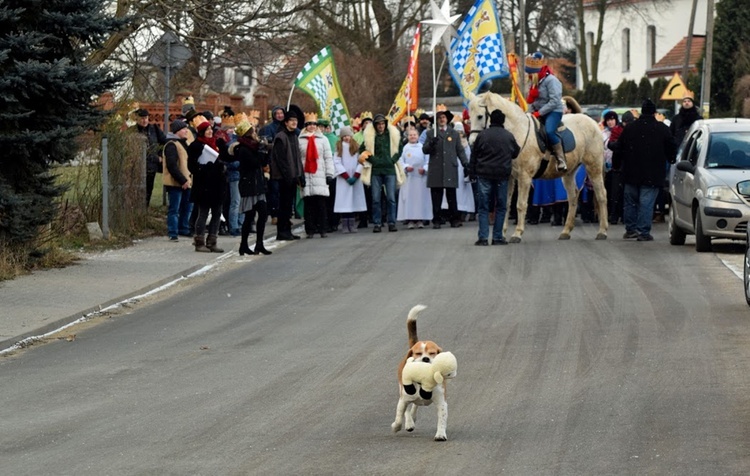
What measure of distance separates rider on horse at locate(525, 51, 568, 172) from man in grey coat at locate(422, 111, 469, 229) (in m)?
3.38

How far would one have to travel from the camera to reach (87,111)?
733 inches

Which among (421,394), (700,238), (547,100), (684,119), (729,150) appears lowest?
(421,394)

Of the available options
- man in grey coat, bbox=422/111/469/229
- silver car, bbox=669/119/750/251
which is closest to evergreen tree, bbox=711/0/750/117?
man in grey coat, bbox=422/111/469/229

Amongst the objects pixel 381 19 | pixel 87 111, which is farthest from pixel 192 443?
pixel 381 19

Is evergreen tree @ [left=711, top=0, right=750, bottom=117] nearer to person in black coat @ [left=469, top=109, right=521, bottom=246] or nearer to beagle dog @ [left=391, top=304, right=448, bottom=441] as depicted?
person in black coat @ [left=469, top=109, right=521, bottom=246]

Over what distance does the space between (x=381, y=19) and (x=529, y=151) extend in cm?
2848

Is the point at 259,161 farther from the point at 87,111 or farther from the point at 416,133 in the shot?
the point at 416,133

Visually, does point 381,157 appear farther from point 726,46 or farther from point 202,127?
point 726,46

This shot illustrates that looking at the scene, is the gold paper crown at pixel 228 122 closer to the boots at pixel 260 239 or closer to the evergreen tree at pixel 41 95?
the boots at pixel 260 239

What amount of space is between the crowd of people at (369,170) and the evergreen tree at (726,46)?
32970 millimetres

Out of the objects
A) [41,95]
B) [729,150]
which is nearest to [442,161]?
[729,150]

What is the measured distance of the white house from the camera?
3526 inches

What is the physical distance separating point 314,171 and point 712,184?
7.10m

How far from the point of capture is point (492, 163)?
844 inches
